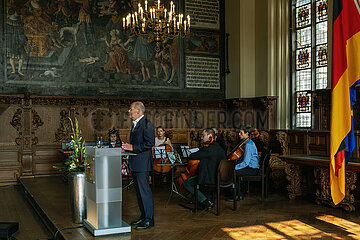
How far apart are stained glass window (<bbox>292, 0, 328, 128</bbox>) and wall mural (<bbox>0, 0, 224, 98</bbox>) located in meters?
3.91

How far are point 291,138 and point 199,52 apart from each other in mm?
5324

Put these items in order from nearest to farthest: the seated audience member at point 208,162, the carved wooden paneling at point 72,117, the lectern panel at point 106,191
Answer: the lectern panel at point 106,191 → the seated audience member at point 208,162 → the carved wooden paneling at point 72,117

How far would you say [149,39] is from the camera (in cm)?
1309

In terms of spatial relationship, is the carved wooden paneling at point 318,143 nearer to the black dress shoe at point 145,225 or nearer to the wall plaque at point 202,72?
the black dress shoe at point 145,225

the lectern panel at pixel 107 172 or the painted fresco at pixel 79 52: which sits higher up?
the painted fresco at pixel 79 52

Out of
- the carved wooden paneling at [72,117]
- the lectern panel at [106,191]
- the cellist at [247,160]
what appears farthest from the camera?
the carved wooden paneling at [72,117]

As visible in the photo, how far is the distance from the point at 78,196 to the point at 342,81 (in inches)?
167

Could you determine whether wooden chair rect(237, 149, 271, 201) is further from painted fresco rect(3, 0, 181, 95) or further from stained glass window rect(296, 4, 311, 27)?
painted fresco rect(3, 0, 181, 95)

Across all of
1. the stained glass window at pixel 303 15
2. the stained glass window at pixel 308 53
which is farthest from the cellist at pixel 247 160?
the stained glass window at pixel 303 15

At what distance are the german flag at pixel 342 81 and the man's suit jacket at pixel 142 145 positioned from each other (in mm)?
2542

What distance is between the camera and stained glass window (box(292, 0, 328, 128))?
36.7 ft

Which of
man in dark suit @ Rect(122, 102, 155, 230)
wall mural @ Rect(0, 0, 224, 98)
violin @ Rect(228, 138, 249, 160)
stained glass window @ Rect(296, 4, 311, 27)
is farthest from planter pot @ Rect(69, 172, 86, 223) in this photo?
stained glass window @ Rect(296, 4, 311, 27)

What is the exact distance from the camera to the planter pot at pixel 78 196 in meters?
6.03

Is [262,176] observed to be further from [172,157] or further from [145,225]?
[145,225]
